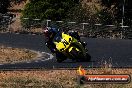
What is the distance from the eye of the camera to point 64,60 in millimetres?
22047

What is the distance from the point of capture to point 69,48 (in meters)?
21.4

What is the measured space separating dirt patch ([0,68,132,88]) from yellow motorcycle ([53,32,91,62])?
360cm

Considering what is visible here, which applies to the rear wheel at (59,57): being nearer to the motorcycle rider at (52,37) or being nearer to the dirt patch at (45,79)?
the motorcycle rider at (52,37)

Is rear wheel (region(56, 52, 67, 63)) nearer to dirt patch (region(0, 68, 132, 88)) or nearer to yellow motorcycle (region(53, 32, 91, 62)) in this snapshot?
yellow motorcycle (region(53, 32, 91, 62))

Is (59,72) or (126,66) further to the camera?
(126,66)

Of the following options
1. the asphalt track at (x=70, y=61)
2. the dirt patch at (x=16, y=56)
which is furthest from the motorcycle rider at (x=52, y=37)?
the dirt patch at (x=16, y=56)

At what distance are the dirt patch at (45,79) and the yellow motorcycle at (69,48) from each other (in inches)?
142

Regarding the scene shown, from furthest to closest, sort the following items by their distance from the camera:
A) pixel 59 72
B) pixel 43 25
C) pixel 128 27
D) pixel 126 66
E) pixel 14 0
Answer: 1. pixel 14 0
2. pixel 43 25
3. pixel 128 27
4. pixel 126 66
5. pixel 59 72

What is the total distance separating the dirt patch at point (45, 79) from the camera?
1398 cm

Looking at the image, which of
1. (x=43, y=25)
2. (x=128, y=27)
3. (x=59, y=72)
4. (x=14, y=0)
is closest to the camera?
(x=59, y=72)

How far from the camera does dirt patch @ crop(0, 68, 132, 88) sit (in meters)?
14.0

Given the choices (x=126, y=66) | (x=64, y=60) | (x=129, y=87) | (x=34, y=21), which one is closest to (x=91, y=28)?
(x=34, y=21)

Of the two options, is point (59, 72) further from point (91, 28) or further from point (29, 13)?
point (29, 13)

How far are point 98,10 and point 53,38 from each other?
2794 cm
